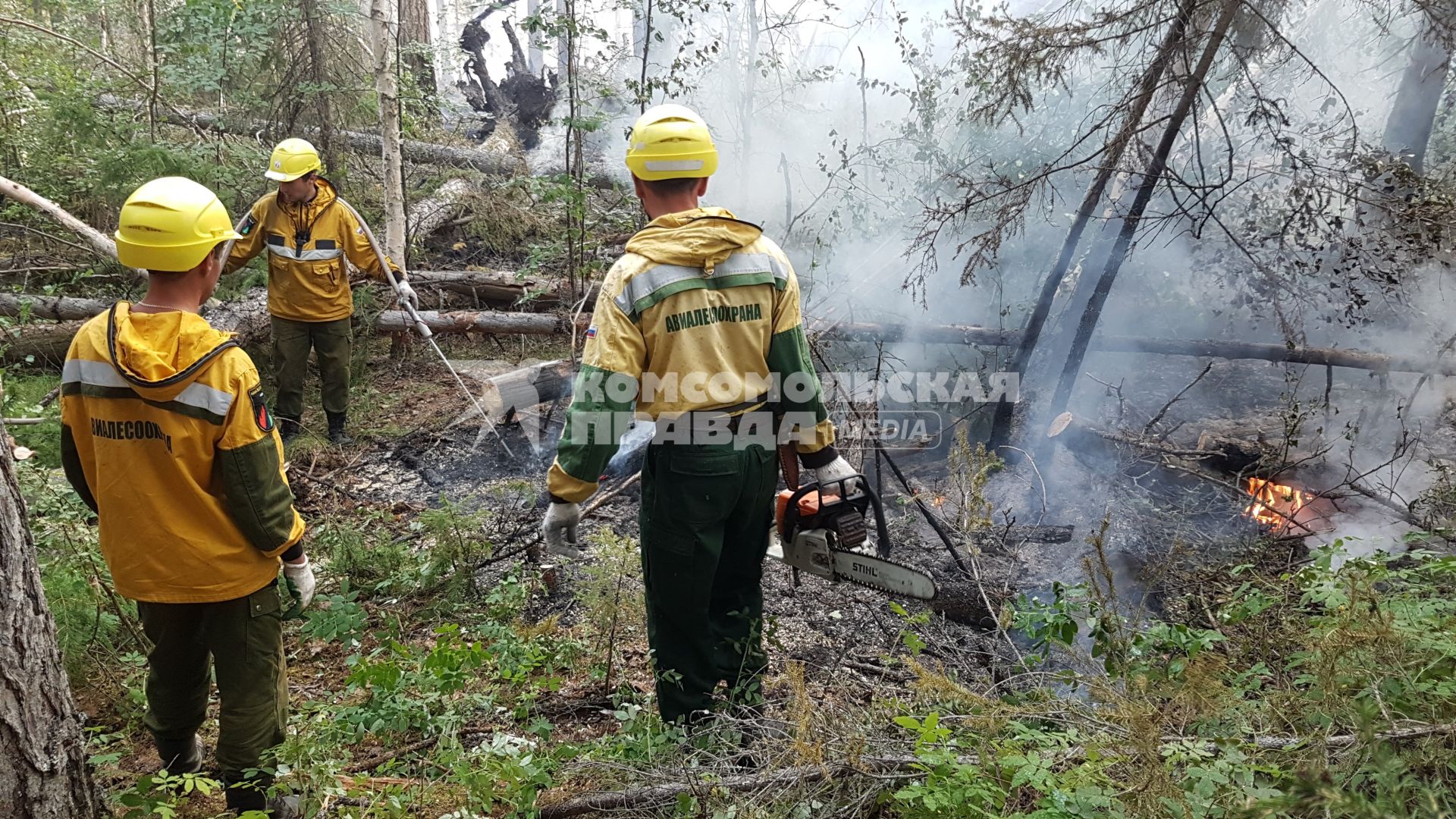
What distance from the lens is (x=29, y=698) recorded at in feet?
6.19

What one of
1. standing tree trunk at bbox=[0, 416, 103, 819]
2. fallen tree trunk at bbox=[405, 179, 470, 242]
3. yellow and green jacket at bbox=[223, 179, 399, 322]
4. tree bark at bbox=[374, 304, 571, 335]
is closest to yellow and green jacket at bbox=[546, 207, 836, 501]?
standing tree trunk at bbox=[0, 416, 103, 819]

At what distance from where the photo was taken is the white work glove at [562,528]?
104 inches

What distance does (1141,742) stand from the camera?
1693mm

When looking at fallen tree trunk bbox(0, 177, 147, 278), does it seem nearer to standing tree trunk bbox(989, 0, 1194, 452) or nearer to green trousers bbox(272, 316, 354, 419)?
green trousers bbox(272, 316, 354, 419)

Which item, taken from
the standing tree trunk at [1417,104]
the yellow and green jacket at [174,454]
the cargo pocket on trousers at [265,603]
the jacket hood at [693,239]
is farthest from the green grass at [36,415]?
the standing tree trunk at [1417,104]

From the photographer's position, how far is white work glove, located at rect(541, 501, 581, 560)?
263 cm

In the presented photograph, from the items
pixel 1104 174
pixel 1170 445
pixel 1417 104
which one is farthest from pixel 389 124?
pixel 1417 104

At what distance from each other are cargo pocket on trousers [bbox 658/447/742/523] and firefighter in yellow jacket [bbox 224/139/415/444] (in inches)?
151

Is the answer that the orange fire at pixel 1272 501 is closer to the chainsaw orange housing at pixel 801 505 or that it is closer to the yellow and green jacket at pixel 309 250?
the chainsaw orange housing at pixel 801 505

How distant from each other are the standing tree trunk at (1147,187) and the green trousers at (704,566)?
454 cm

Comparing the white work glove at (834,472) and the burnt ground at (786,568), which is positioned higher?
the white work glove at (834,472)

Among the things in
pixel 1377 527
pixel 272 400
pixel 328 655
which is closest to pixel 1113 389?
pixel 1377 527

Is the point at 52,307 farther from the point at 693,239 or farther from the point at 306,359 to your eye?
the point at 693,239

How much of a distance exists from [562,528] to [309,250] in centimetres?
379
